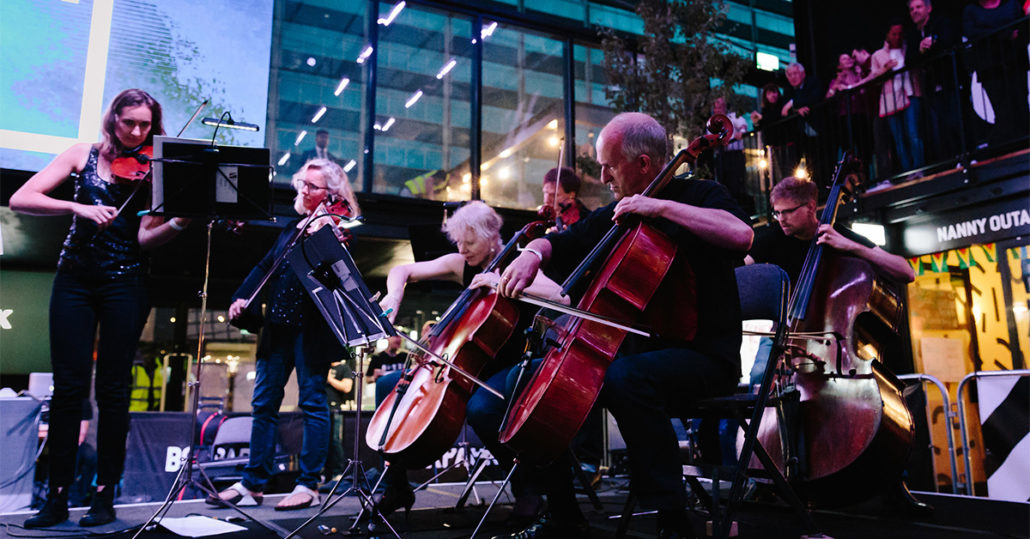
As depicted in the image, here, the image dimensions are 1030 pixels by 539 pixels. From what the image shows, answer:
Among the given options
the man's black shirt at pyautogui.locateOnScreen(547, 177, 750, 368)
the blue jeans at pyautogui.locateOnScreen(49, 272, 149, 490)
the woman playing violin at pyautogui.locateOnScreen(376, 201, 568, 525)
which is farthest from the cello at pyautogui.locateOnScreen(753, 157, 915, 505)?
the blue jeans at pyautogui.locateOnScreen(49, 272, 149, 490)

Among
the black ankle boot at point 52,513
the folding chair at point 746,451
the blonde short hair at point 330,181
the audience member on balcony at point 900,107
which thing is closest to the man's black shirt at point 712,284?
the folding chair at point 746,451

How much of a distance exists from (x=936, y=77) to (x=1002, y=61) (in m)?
0.59

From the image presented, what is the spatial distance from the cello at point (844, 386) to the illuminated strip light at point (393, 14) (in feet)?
20.5

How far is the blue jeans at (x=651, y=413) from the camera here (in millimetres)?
1798

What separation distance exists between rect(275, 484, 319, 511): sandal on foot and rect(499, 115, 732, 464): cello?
67.3 inches

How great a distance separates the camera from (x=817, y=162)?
6.98 metres

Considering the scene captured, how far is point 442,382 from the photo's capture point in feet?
8.25

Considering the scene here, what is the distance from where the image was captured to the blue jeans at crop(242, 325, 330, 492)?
3371 mm

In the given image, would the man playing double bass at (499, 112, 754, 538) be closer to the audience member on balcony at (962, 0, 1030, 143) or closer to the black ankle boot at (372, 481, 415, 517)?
the black ankle boot at (372, 481, 415, 517)

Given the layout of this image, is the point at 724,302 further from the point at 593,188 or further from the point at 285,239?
the point at 593,188

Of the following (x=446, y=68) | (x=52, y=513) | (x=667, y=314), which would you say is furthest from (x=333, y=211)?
(x=446, y=68)

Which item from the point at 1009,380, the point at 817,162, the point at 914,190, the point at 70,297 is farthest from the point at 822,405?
the point at 817,162

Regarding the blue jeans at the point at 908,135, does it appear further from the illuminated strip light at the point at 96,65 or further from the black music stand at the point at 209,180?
the illuminated strip light at the point at 96,65

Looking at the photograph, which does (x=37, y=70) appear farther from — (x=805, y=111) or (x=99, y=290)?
(x=805, y=111)
